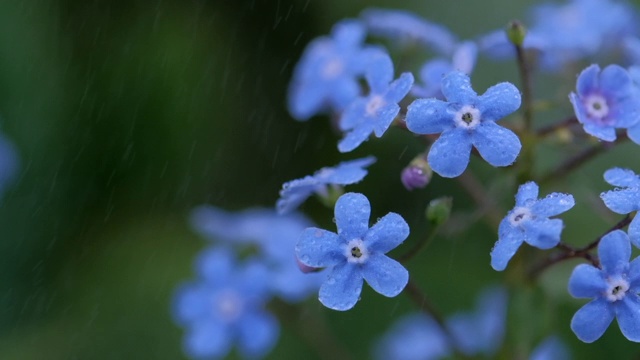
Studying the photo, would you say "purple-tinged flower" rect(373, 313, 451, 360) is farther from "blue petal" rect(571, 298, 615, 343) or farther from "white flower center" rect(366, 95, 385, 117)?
"blue petal" rect(571, 298, 615, 343)

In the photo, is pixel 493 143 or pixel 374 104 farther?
pixel 374 104

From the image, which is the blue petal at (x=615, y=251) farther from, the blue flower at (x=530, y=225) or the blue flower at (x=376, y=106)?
the blue flower at (x=376, y=106)

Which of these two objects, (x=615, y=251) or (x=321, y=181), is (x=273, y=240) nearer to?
(x=321, y=181)

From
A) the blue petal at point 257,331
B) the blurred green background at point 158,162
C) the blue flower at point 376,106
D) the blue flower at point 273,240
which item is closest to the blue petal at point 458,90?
the blue flower at point 376,106

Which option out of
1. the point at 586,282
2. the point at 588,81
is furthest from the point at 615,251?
the point at 588,81

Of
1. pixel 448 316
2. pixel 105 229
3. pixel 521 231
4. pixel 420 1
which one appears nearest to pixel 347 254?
pixel 521 231

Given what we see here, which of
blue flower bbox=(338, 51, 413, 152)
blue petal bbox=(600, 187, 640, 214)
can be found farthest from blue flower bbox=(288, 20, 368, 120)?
blue petal bbox=(600, 187, 640, 214)
